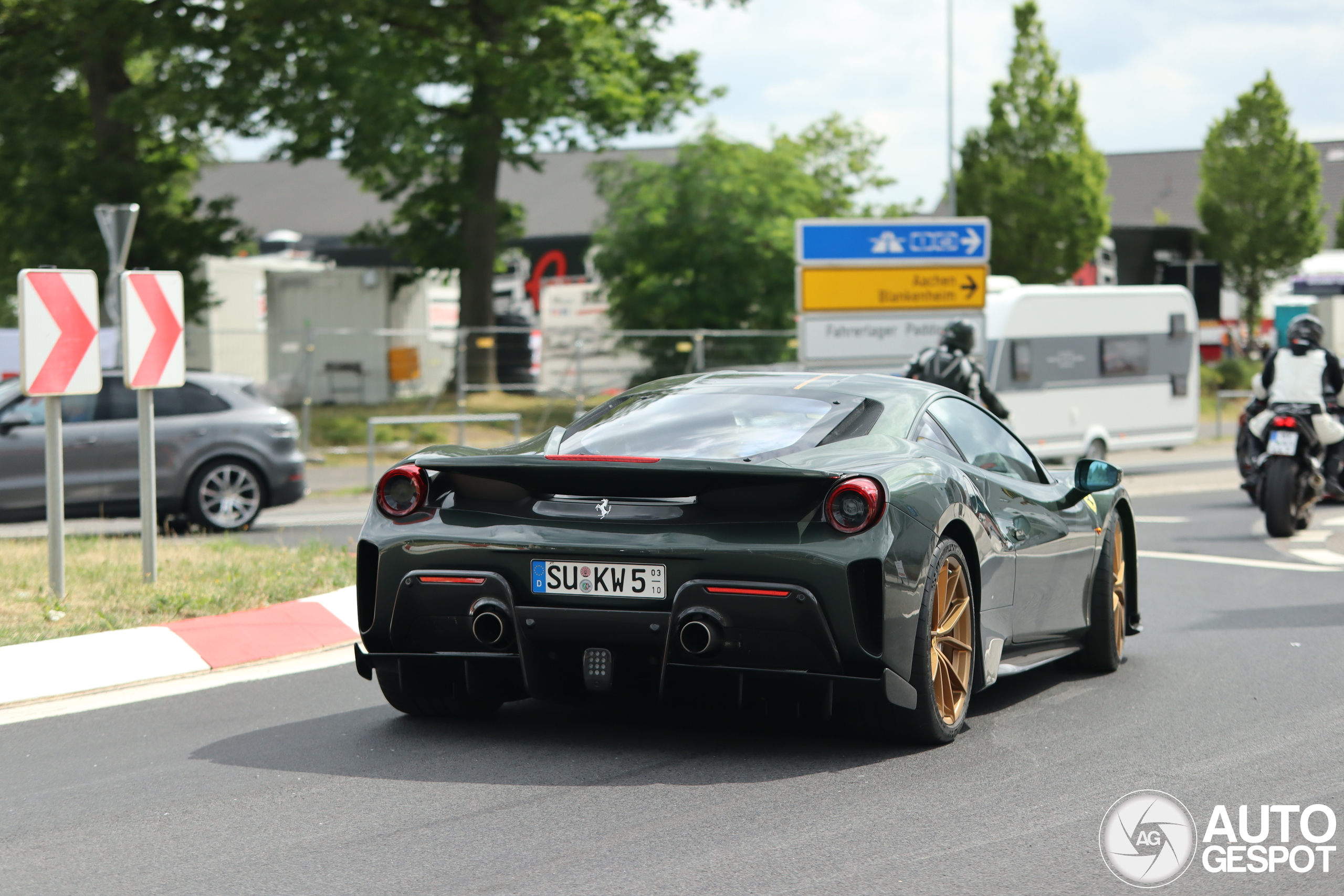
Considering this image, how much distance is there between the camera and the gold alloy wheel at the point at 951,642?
554cm

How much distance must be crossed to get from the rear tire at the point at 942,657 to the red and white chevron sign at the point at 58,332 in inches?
192

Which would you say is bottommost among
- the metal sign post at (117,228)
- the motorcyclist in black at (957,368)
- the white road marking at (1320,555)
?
the white road marking at (1320,555)

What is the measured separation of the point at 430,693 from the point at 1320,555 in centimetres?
863

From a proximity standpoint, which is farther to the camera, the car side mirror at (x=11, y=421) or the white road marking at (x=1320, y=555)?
the car side mirror at (x=11, y=421)

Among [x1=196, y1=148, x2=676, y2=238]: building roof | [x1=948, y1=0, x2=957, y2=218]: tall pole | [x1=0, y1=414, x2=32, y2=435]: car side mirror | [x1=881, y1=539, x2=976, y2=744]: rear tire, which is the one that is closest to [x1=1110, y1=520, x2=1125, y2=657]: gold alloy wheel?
[x1=881, y1=539, x2=976, y2=744]: rear tire

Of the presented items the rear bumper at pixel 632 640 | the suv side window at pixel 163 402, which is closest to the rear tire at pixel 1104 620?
the rear bumper at pixel 632 640

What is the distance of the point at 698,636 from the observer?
517 centimetres

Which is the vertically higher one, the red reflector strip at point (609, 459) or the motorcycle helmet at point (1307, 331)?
the motorcycle helmet at point (1307, 331)

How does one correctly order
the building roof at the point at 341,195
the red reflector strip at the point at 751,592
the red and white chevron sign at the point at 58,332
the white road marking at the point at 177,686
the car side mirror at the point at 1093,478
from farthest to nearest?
the building roof at the point at 341,195 → the red and white chevron sign at the point at 58,332 → the car side mirror at the point at 1093,478 → the white road marking at the point at 177,686 → the red reflector strip at the point at 751,592

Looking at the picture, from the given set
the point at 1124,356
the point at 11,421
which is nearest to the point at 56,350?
the point at 11,421

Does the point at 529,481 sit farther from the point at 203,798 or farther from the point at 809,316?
the point at 809,316

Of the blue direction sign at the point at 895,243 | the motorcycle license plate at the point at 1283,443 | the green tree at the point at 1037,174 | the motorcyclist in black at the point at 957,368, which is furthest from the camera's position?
the green tree at the point at 1037,174

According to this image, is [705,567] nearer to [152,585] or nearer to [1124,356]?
[152,585]

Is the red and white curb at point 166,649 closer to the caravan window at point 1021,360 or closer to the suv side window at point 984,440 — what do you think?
the suv side window at point 984,440
